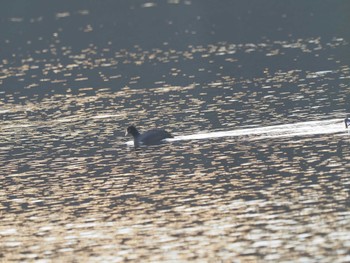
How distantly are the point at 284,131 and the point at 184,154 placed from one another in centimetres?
602

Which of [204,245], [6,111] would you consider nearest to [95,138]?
[6,111]

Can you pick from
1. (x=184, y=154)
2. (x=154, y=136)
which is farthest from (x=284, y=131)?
(x=154, y=136)

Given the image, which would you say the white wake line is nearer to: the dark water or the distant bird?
the dark water

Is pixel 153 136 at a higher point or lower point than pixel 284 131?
higher

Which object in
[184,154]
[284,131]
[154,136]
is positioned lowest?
[184,154]

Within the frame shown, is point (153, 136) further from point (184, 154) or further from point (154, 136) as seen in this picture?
point (184, 154)

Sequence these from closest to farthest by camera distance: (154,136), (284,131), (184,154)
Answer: (184,154)
(284,131)
(154,136)

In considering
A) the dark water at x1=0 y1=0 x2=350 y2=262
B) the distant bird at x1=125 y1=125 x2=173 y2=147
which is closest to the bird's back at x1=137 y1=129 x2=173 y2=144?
the distant bird at x1=125 y1=125 x2=173 y2=147

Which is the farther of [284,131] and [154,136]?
[154,136]

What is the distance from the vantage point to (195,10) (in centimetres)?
16762

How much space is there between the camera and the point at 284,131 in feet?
200

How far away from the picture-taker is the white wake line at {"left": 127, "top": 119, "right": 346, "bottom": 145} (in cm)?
5975

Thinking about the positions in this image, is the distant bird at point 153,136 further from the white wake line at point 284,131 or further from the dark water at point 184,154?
the dark water at point 184,154

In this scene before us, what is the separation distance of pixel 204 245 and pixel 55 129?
101 feet
